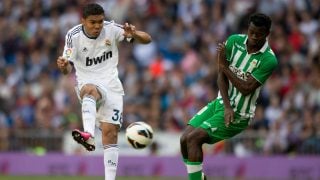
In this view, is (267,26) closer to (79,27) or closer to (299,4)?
(79,27)

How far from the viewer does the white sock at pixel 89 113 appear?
1247 centimetres

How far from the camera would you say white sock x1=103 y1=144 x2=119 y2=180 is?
1270 cm

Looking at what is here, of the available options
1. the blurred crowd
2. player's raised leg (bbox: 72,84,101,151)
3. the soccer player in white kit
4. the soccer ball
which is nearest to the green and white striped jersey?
the soccer player in white kit

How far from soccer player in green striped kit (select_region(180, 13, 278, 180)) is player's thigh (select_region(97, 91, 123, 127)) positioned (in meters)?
1.10

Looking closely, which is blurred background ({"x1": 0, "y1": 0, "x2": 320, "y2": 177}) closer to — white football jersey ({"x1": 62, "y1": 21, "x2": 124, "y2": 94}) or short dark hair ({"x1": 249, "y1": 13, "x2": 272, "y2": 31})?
white football jersey ({"x1": 62, "y1": 21, "x2": 124, "y2": 94})

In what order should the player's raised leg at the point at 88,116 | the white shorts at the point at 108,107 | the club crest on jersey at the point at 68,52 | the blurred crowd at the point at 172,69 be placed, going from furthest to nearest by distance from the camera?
the blurred crowd at the point at 172,69 → the white shorts at the point at 108,107 → the club crest on jersey at the point at 68,52 → the player's raised leg at the point at 88,116

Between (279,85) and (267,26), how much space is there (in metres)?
9.08

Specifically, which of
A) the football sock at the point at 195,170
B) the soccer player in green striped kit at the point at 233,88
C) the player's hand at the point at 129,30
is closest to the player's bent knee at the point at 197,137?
the soccer player in green striped kit at the point at 233,88

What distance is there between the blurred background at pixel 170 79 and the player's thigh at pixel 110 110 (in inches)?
280

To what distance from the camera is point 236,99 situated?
1259cm

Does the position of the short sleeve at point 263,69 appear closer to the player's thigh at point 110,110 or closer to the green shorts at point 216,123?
the green shorts at point 216,123

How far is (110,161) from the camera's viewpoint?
12.8 m

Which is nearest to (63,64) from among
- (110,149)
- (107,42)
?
(107,42)

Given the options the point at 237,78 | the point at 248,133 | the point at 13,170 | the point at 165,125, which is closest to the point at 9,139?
the point at 13,170
